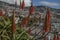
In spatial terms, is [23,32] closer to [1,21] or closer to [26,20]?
[26,20]

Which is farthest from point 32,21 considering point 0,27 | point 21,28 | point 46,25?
point 46,25

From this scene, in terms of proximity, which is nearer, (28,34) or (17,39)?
(17,39)

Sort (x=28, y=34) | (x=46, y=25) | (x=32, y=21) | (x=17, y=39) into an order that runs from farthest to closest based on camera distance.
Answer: (x=32, y=21)
(x=28, y=34)
(x=17, y=39)
(x=46, y=25)

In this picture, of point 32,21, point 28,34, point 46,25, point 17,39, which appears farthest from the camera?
point 32,21

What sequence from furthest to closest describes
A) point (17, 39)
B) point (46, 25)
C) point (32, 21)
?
point (32, 21)
point (17, 39)
point (46, 25)

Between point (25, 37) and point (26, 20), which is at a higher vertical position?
point (26, 20)

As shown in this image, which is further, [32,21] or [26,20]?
[32,21]

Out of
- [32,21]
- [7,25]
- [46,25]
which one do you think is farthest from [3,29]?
[46,25]

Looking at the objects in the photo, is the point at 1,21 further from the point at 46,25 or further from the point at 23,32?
the point at 46,25

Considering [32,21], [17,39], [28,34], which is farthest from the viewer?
[32,21]
